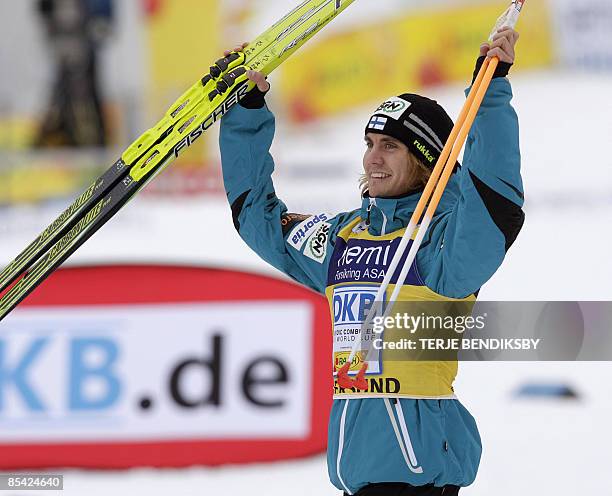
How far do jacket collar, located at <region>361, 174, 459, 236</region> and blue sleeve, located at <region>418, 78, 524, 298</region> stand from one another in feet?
0.52

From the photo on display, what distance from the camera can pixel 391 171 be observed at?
2209 mm

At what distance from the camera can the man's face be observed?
2209mm

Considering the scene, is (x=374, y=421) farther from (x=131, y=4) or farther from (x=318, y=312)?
(x=131, y=4)

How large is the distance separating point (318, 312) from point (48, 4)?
2488mm

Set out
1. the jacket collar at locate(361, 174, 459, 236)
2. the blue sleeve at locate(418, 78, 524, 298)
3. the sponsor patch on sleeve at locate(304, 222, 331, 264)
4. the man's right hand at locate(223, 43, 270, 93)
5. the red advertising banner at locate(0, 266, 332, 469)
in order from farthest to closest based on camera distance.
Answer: the red advertising banner at locate(0, 266, 332, 469) < the man's right hand at locate(223, 43, 270, 93) < the sponsor patch on sleeve at locate(304, 222, 331, 264) < the jacket collar at locate(361, 174, 459, 236) < the blue sleeve at locate(418, 78, 524, 298)

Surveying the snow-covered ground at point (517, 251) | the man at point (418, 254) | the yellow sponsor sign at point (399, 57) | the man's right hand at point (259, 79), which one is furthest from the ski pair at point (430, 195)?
the yellow sponsor sign at point (399, 57)

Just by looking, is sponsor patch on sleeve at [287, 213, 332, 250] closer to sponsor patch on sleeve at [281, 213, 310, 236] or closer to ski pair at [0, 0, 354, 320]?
sponsor patch on sleeve at [281, 213, 310, 236]

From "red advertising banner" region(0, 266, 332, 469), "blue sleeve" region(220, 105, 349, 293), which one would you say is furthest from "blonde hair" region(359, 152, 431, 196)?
"red advertising banner" region(0, 266, 332, 469)

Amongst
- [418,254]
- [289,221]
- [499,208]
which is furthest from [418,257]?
[289,221]

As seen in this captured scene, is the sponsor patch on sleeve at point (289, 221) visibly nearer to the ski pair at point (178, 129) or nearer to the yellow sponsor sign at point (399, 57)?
the ski pair at point (178, 129)

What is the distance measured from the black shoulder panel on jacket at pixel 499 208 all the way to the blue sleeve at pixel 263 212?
41 centimetres

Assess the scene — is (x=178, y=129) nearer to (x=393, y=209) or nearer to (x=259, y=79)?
(x=259, y=79)

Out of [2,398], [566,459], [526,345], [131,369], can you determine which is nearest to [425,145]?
[526,345]

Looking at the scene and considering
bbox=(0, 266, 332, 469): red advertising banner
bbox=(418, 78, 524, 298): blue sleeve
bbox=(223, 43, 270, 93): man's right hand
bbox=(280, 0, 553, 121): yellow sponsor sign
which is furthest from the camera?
bbox=(280, 0, 553, 121): yellow sponsor sign
